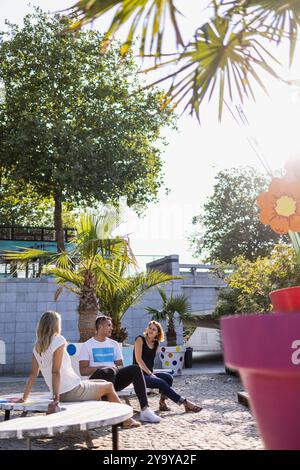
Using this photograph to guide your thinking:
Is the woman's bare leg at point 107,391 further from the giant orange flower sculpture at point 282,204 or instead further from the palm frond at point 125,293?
the palm frond at point 125,293

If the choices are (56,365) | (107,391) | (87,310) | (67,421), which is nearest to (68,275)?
(87,310)

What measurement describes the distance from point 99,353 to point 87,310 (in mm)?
2693

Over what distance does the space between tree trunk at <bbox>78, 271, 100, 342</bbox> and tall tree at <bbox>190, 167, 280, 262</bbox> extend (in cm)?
1990

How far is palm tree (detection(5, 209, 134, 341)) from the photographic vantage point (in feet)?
28.1

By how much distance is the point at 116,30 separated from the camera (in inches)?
51.6

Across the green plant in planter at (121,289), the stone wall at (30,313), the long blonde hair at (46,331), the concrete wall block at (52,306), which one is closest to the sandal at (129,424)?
the long blonde hair at (46,331)

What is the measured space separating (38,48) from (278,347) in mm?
18820

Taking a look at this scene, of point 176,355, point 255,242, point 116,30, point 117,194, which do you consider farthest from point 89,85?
point 116,30

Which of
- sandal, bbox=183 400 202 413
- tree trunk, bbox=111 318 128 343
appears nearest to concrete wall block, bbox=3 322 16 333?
tree trunk, bbox=111 318 128 343

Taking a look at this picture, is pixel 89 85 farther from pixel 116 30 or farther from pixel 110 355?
pixel 116 30

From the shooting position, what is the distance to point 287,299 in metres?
1.07

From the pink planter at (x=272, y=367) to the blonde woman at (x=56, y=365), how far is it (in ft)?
10.8

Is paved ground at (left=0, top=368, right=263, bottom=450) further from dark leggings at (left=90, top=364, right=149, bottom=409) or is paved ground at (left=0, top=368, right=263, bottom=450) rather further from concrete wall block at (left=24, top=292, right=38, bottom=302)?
concrete wall block at (left=24, top=292, right=38, bottom=302)

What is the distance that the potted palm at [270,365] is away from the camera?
0.83m
